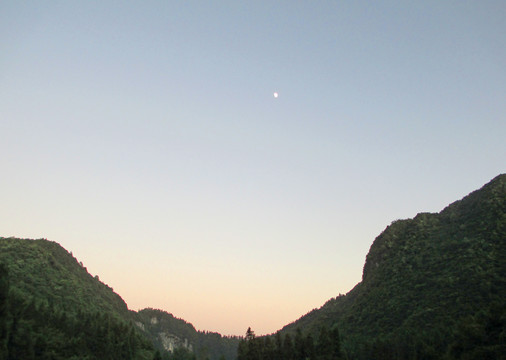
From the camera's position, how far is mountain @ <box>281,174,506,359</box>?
3450 inches

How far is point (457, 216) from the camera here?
181 metres

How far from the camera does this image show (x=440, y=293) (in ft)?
416

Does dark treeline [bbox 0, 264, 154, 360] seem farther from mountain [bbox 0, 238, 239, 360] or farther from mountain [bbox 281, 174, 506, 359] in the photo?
mountain [bbox 281, 174, 506, 359]

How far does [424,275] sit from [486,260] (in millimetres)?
23974

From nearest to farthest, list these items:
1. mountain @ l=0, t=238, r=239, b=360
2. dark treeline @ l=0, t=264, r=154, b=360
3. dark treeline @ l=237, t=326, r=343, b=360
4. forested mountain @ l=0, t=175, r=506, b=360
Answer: forested mountain @ l=0, t=175, r=506, b=360
dark treeline @ l=0, t=264, r=154, b=360
mountain @ l=0, t=238, r=239, b=360
dark treeline @ l=237, t=326, r=343, b=360

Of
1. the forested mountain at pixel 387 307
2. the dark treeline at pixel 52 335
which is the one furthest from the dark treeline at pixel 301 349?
the dark treeline at pixel 52 335

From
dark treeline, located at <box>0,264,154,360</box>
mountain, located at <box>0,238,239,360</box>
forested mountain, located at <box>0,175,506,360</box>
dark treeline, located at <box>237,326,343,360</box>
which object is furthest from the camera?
dark treeline, located at <box>237,326,343,360</box>

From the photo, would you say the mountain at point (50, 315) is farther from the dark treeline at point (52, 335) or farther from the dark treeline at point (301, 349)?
the dark treeline at point (301, 349)

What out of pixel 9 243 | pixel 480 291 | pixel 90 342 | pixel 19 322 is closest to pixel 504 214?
pixel 480 291

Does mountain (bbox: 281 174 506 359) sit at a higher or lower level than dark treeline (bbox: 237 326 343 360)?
higher

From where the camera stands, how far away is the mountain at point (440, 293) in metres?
87.6

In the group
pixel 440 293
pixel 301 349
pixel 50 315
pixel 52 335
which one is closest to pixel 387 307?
pixel 440 293

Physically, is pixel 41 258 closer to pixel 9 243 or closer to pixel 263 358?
pixel 9 243

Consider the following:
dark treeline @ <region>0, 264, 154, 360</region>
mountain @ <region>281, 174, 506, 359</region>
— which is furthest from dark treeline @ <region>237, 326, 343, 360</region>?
dark treeline @ <region>0, 264, 154, 360</region>
